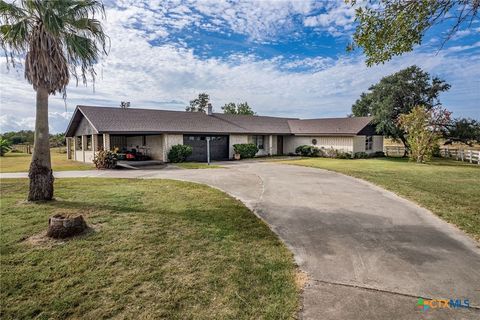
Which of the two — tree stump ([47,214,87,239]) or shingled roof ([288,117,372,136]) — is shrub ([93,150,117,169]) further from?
shingled roof ([288,117,372,136])

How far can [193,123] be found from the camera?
916 inches

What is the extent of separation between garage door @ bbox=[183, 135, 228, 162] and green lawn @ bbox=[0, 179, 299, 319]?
1495 centimetres

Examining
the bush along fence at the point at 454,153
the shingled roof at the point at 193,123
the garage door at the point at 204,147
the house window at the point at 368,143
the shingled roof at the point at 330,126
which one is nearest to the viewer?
the shingled roof at the point at 193,123

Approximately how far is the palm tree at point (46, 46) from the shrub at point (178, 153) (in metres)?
12.1

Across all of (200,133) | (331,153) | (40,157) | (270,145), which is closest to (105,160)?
(200,133)

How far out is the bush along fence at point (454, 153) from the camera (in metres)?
22.8

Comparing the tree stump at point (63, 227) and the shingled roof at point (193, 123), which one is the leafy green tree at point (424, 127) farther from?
the tree stump at point (63, 227)

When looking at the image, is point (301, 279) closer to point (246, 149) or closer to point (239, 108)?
point (246, 149)

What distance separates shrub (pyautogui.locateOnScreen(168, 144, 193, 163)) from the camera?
20.3 metres

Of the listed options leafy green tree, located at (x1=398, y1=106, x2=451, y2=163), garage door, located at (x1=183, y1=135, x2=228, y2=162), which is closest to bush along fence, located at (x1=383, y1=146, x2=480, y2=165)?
leafy green tree, located at (x1=398, y1=106, x2=451, y2=163)

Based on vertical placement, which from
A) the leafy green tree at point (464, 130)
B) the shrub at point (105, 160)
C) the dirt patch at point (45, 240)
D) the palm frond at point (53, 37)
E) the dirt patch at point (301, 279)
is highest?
the palm frond at point (53, 37)

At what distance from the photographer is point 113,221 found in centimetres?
625

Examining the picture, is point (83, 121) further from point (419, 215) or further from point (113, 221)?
point (419, 215)

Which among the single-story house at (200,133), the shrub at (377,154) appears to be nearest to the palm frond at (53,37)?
the single-story house at (200,133)
